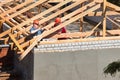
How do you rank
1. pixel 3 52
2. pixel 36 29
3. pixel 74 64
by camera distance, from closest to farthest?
pixel 74 64
pixel 36 29
pixel 3 52

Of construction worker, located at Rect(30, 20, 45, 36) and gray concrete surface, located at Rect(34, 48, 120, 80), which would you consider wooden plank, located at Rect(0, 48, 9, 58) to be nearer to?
construction worker, located at Rect(30, 20, 45, 36)

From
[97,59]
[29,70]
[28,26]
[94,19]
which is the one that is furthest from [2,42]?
[94,19]

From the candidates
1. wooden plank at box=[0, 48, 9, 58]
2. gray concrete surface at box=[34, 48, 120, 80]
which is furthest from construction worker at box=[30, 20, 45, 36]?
wooden plank at box=[0, 48, 9, 58]

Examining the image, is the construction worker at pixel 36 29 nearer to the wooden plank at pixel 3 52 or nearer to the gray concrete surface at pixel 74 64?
the gray concrete surface at pixel 74 64

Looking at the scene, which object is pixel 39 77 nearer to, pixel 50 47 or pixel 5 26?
pixel 50 47

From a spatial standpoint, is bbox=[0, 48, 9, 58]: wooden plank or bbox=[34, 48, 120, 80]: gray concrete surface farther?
bbox=[0, 48, 9, 58]: wooden plank

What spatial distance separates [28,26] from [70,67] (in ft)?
8.90

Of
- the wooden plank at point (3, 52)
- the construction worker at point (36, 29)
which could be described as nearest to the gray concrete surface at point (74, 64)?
the construction worker at point (36, 29)

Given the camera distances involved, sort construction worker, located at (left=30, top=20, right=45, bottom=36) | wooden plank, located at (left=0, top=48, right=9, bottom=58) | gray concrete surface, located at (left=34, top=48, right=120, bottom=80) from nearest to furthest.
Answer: gray concrete surface, located at (left=34, top=48, right=120, bottom=80) → construction worker, located at (left=30, top=20, right=45, bottom=36) → wooden plank, located at (left=0, top=48, right=9, bottom=58)

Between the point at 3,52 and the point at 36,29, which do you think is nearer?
the point at 36,29

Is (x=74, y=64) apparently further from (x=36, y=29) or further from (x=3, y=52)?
(x=3, y=52)

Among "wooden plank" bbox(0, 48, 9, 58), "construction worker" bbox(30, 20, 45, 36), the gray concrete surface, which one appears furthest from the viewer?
"wooden plank" bbox(0, 48, 9, 58)

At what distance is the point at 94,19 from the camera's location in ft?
73.6

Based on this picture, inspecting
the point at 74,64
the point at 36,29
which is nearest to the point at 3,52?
the point at 36,29
